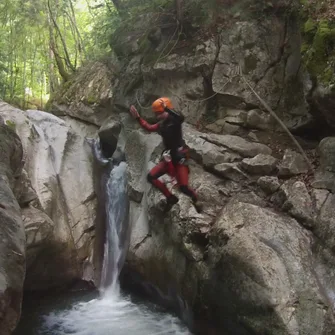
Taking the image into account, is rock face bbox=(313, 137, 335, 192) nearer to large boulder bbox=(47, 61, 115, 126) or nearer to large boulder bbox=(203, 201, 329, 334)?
large boulder bbox=(203, 201, 329, 334)

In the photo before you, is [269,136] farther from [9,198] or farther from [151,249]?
[9,198]

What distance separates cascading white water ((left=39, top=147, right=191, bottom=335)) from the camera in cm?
837

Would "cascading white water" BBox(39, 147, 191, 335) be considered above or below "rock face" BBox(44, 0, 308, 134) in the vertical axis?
below

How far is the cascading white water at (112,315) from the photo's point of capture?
27.5 feet

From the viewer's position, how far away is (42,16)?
19.4m

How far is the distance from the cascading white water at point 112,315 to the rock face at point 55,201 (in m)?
0.60

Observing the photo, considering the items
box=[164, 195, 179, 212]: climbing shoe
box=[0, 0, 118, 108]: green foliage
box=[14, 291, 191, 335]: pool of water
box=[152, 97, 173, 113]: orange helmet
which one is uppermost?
box=[0, 0, 118, 108]: green foliage

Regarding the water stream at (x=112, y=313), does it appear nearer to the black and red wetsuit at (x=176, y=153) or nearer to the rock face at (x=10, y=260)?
the black and red wetsuit at (x=176, y=153)

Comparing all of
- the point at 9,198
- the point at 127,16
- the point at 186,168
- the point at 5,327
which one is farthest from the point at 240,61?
the point at 5,327

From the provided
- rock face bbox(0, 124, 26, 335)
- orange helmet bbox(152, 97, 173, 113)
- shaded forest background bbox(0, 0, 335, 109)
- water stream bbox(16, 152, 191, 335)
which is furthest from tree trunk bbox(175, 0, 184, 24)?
rock face bbox(0, 124, 26, 335)

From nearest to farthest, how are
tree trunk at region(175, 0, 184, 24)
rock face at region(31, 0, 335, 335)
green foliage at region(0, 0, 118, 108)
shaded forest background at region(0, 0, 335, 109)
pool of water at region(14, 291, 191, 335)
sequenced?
rock face at region(31, 0, 335, 335) → pool of water at region(14, 291, 191, 335) → shaded forest background at region(0, 0, 335, 109) → tree trunk at region(175, 0, 184, 24) → green foliage at region(0, 0, 118, 108)

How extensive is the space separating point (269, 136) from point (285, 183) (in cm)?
218

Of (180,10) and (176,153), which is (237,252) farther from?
(180,10)

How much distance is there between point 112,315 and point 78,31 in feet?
54.7
